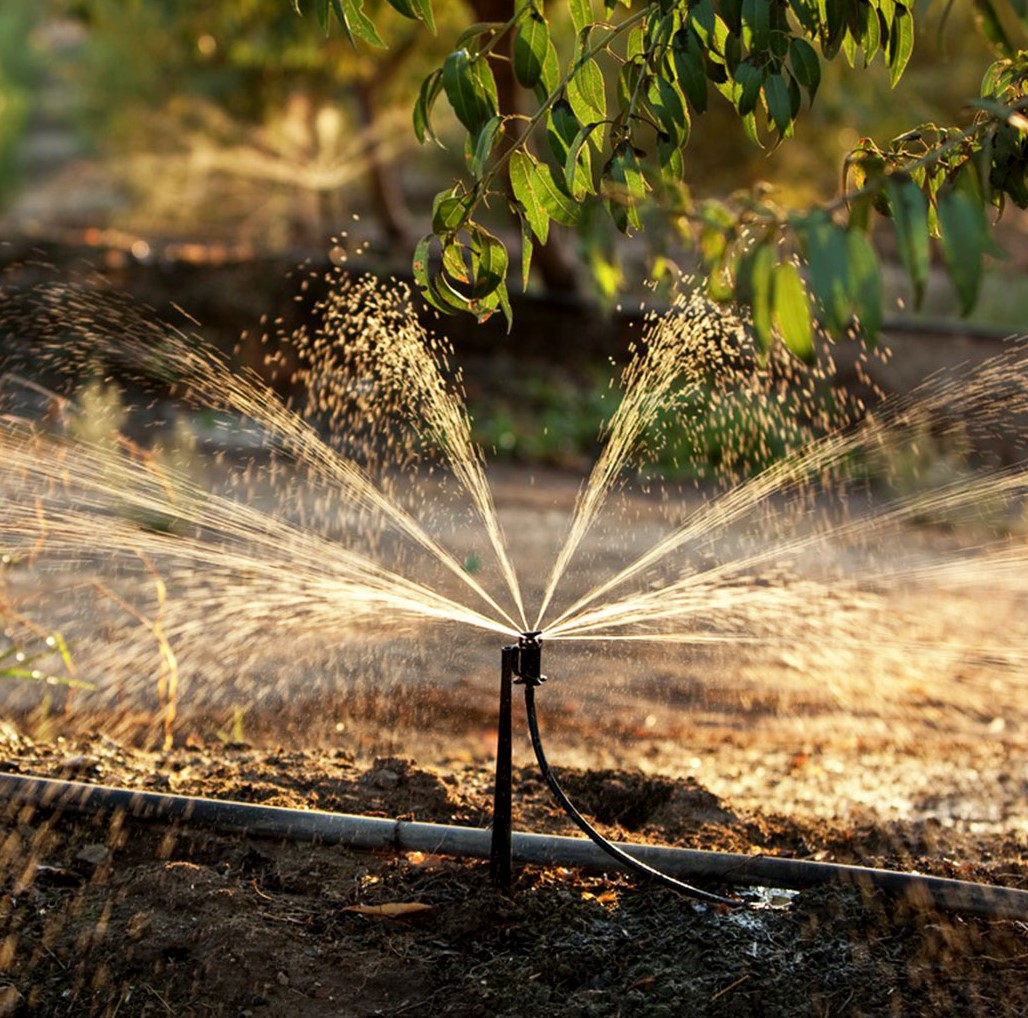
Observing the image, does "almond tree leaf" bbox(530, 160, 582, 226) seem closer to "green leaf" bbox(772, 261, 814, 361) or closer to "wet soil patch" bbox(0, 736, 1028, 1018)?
"green leaf" bbox(772, 261, 814, 361)

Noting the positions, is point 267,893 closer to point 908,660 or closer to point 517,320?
point 908,660

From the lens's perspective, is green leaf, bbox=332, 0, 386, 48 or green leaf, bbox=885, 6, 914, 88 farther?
green leaf, bbox=885, 6, 914, 88

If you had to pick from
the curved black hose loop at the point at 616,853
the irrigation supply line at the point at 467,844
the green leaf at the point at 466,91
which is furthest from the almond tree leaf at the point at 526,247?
the irrigation supply line at the point at 467,844

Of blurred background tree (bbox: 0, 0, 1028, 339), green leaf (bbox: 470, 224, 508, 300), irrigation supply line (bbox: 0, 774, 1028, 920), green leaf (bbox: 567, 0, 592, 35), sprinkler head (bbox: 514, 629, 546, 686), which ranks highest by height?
blurred background tree (bbox: 0, 0, 1028, 339)

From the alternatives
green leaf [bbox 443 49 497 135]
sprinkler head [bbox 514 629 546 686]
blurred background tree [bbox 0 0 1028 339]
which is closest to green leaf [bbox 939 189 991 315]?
green leaf [bbox 443 49 497 135]

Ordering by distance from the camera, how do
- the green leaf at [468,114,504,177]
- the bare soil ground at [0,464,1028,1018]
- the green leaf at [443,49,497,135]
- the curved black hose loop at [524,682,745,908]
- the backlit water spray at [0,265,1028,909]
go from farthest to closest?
the backlit water spray at [0,265,1028,909] → the curved black hose loop at [524,682,745,908] → the bare soil ground at [0,464,1028,1018] → the green leaf at [443,49,497,135] → the green leaf at [468,114,504,177]

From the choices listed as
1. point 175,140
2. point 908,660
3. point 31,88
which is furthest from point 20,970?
point 31,88

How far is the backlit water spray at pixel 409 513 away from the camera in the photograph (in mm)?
5496

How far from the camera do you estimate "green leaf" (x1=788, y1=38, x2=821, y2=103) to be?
2533mm

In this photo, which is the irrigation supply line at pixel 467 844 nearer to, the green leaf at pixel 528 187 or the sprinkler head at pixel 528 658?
the sprinkler head at pixel 528 658

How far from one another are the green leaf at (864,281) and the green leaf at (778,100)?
2.56 feet

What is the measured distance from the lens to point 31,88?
3891 cm

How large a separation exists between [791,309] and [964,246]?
23cm

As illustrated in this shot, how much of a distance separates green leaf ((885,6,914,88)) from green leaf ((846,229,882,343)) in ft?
3.16
